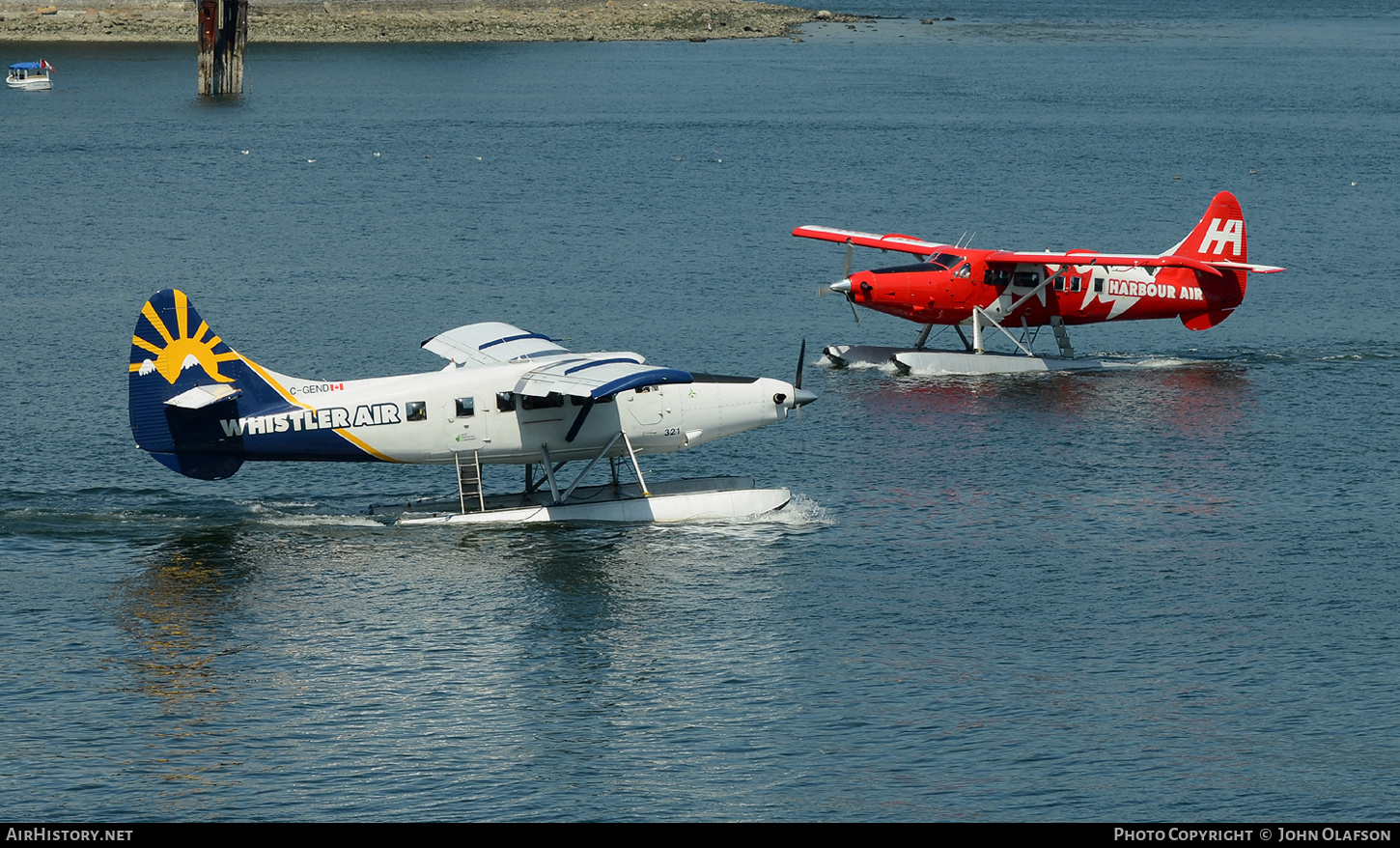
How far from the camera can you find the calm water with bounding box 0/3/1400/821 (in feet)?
86.8

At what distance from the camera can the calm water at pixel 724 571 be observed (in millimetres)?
26469

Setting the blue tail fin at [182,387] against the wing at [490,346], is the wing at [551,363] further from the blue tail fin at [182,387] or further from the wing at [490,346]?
the blue tail fin at [182,387]

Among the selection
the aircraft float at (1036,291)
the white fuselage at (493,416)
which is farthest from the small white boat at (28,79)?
the white fuselage at (493,416)

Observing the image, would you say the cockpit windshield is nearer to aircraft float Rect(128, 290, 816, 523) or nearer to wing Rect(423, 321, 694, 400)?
aircraft float Rect(128, 290, 816, 523)

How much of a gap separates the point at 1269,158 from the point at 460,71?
87.3 metres

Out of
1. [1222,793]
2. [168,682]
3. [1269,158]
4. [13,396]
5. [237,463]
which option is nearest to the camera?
[1222,793]

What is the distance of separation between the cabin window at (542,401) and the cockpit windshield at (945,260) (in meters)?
21.5

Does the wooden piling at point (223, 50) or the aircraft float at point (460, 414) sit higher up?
the wooden piling at point (223, 50)

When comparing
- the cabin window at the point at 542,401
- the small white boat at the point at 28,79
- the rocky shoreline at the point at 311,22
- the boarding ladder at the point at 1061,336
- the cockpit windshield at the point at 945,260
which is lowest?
the boarding ladder at the point at 1061,336

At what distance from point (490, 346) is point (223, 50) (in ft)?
371

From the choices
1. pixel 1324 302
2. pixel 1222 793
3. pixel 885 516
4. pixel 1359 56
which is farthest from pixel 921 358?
pixel 1359 56

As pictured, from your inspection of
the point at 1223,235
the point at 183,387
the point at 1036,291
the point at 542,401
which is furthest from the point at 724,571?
the point at 1223,235

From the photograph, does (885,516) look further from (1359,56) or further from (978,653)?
(1359,56)

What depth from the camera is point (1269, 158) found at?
10844cm
